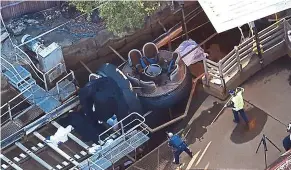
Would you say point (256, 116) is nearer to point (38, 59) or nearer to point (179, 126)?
point (179, 126)

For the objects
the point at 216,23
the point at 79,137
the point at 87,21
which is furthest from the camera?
the point at 87,21

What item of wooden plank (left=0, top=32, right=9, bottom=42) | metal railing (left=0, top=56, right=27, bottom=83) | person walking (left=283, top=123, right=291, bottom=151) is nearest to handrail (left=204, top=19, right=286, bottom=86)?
person walking (left=283, top=123, right=291, bottom=151)

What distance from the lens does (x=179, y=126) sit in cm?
2747

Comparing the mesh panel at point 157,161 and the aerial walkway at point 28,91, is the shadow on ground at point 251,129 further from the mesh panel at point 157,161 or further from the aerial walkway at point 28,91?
the aerial walkway at point 28,91

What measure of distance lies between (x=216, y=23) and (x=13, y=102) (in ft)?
24.7

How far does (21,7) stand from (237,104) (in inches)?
335

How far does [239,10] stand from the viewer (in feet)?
84.3

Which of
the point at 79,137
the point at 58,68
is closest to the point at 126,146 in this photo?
the point at 79,137

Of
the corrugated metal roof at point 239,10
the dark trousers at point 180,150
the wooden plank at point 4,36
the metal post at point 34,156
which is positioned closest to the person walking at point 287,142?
the dark trousers at point 180,150

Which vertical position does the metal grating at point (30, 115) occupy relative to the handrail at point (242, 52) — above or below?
below

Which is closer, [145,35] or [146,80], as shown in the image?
[146,80]

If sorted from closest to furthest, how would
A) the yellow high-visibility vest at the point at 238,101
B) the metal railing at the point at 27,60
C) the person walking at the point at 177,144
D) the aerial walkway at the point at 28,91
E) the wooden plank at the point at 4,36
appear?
1. the person walking at the point at 177,144
2. the yellow high-visibility vest at the point at 238,101
3. the aerial walkway at the point at 28,91
4. the metal railing at the point at 27,60
5. the wooden plank at the point at 4,36

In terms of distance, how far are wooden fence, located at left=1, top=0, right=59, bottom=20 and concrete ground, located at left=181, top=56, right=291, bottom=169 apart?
6.73 meters

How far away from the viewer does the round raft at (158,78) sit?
27.8 m
